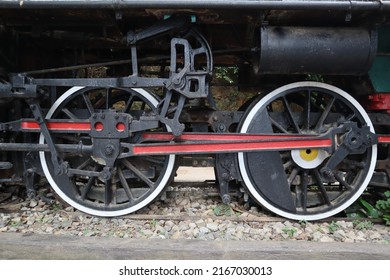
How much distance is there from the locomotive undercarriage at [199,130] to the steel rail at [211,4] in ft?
0.80

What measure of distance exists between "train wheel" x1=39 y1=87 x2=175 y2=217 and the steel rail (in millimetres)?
702

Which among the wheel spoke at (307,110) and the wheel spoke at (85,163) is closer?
the wheel spoke at (307,110)

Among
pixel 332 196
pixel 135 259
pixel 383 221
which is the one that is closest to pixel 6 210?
pixel 135 259

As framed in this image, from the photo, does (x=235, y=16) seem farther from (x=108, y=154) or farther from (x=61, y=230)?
(x=61, y=230)

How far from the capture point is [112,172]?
2.21 m

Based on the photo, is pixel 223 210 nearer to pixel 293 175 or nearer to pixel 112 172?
pixel 293 175

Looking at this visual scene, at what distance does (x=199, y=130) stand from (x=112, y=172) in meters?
0.71

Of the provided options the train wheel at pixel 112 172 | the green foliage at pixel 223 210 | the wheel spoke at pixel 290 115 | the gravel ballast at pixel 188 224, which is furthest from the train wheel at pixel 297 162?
the train wheel at pixel 112 172

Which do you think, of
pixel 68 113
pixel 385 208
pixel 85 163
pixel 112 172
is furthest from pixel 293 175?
pixel 68 113

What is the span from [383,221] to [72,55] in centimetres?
284

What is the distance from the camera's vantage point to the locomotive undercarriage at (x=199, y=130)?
79.3 inches

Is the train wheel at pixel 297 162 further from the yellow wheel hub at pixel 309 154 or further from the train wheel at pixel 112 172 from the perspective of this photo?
the train wheel at pixel 112 172

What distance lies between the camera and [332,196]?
2.48 metres

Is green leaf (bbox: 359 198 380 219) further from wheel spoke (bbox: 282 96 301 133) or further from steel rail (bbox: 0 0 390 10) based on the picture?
steel rail (bbox: 0 0 390 10)
